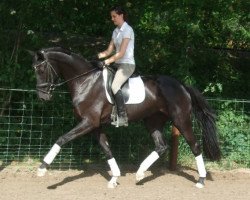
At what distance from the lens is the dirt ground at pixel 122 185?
7.14 metres

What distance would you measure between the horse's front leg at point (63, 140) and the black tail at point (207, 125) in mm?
1940

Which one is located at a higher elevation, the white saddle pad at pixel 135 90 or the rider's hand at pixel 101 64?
the rider's hand at pixel 101 64

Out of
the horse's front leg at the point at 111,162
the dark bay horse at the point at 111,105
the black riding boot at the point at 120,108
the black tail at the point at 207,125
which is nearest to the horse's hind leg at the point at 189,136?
the dark bay horse at the point at 111,105

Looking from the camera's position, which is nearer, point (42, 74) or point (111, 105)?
point (42, 74)

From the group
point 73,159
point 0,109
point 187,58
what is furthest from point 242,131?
point 0,109

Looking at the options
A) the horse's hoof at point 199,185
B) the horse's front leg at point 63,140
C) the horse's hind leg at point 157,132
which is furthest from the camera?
the horse's hind leg at point 157,132

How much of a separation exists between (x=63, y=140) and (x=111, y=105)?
0.95 m

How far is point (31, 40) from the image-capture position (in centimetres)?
948

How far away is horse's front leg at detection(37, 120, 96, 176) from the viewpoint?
712 centimetres

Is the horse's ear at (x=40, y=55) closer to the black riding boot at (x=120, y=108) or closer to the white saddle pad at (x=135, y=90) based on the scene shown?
the white saddle pad at (x=135, y=90)

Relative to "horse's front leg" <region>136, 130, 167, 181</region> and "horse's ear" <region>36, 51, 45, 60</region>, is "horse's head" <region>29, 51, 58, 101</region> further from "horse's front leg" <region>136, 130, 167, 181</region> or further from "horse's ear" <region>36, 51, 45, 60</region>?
"horse's front leg" <region>136, 130, 167, 181</region>

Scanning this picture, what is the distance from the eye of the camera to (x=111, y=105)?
25.0 feet

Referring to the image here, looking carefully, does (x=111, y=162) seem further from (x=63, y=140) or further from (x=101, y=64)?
(x=101, y=64)

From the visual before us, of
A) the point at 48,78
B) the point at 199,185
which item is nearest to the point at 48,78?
the point at 48,78
